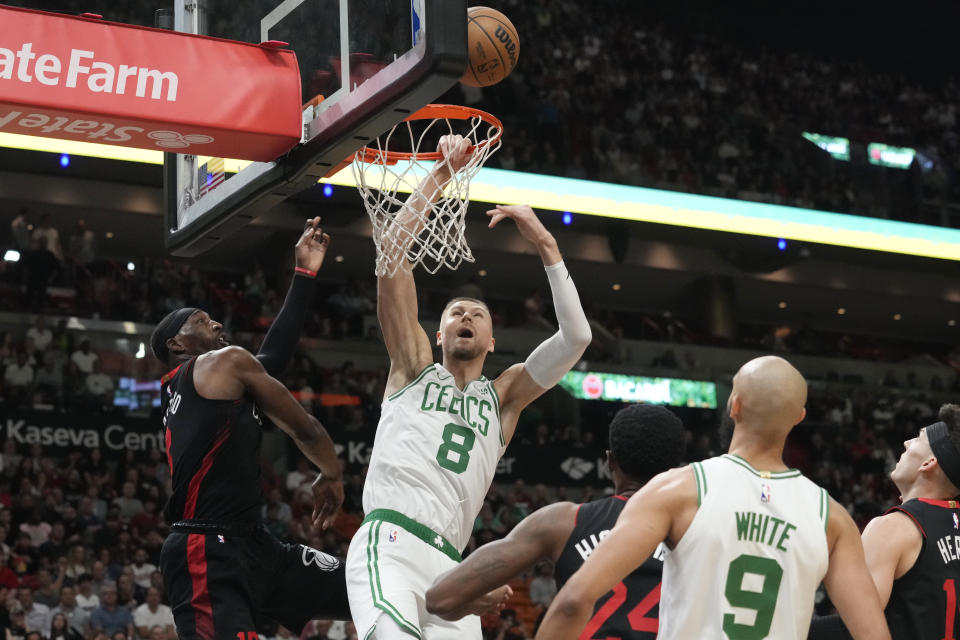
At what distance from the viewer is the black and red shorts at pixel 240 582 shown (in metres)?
4.55

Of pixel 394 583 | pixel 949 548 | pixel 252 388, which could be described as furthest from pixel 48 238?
pixel 949 548

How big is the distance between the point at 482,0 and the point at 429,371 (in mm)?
17172

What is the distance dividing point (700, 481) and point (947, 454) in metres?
1.91

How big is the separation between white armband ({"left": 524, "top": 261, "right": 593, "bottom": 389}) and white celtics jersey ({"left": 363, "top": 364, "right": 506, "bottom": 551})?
27 centimetres

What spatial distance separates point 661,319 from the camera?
23672mm

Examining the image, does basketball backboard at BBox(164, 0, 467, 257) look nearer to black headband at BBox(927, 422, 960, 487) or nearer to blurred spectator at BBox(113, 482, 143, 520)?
black headband at BBox(927, 422, 960, 487)

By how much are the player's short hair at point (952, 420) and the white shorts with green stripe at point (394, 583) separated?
78.9 inches

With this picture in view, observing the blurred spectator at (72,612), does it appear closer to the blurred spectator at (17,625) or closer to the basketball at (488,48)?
the blurred spectator at (17,625)

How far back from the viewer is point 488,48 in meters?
5.41

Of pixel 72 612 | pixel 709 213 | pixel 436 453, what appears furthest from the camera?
pixel 709 213

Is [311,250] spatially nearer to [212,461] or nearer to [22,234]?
[212,461]

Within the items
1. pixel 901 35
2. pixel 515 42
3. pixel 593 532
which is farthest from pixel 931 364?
pixel 593 532

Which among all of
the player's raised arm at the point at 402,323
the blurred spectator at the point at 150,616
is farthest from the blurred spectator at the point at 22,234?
the player's raised arm at the point at 402,323

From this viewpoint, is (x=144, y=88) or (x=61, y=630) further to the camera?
(x=61, y=630)
